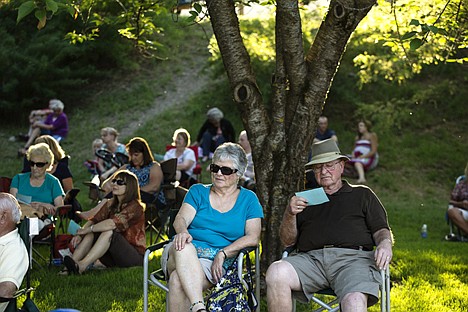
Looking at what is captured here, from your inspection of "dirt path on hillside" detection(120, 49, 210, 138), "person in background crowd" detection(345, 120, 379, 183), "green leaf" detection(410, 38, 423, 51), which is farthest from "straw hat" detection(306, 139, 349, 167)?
"dirt path on hillside" detection(120, 49, 210, 138)

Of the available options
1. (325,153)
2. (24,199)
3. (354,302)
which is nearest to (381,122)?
(24,199)

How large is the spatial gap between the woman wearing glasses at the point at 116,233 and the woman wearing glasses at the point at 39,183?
0.56 meters

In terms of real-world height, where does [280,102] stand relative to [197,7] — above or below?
below

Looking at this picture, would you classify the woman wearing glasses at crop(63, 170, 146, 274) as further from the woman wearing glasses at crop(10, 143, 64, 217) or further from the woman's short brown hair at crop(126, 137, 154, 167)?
the woman's short brown hair at crop(126, 137, 154, 167)

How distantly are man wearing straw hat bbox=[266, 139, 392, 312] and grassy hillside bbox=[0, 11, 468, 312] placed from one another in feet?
10.7

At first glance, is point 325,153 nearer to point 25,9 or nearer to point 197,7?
point 197,7

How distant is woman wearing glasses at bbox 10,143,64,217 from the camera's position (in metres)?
7.50

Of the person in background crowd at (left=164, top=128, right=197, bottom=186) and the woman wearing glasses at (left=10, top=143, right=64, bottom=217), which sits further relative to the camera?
the person in background crowd at (left=164, top=128, right=197, bottom=186)

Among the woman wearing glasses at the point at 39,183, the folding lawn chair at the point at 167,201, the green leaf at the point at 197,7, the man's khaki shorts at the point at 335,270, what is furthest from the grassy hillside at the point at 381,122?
the green leaf at the point at 197,7

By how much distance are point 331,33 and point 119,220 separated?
8.71 ft

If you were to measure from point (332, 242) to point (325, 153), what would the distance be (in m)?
0.60

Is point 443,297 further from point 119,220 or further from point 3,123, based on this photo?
point 3,123

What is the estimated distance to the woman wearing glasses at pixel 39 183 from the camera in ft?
24.6

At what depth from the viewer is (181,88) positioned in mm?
18266
